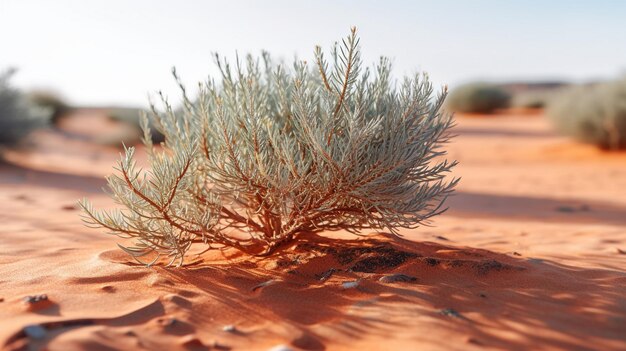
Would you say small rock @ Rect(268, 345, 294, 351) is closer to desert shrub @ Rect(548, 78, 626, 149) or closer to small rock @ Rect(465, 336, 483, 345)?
small rock @ Rect(465, 336, 483, 345)

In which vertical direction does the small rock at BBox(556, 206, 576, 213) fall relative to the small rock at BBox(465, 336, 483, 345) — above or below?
above

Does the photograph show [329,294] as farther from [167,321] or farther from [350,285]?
[167,321]

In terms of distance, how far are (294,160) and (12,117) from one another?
1109 cm

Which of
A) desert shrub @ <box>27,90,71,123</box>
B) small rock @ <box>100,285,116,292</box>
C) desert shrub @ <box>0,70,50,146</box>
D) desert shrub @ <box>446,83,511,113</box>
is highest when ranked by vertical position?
desert shrub @ <box>446,83,511,113</box>

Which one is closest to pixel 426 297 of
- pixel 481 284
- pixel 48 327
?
pixel 481 284

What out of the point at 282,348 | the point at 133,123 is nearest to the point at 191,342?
the point at 282,348

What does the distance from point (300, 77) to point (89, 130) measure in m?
26.1

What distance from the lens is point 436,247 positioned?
4.47 m

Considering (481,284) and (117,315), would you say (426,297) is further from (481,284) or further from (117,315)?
(117,315)

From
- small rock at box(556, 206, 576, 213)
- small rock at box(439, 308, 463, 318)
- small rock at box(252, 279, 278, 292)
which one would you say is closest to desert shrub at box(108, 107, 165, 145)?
small rock at box(556, 206, 576, 213)

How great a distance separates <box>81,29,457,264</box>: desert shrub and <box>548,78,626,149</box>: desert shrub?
1366cm

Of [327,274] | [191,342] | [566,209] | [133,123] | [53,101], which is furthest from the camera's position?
[53,101]

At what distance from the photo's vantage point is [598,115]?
53.6ft

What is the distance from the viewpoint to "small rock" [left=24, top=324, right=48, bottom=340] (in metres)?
2.78
